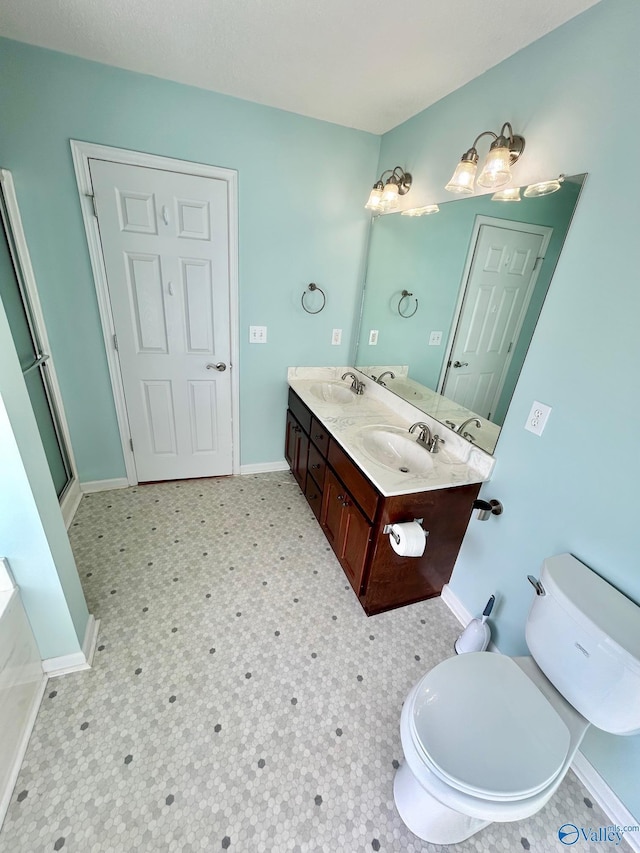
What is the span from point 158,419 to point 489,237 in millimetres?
2250

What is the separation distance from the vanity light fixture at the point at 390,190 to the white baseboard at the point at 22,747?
2842mm

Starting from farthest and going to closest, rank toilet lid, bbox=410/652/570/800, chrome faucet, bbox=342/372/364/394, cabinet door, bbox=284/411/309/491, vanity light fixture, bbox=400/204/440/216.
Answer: chrome faucet, bbox=342/372/364/394 → cabinet door, bbox=284/411/309/491 → vanity light fixture, bbox=400/204/440/216 → toilet lid, bbox=410/652/570/800

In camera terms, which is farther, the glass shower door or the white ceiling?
the glass shower door

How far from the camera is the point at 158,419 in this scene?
243cm

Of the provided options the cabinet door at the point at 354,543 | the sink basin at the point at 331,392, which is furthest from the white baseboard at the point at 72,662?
the sink basin at the point at 331,392

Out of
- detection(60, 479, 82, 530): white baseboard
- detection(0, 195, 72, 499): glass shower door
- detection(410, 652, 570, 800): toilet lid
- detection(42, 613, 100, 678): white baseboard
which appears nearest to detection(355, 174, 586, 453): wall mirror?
detection(410, 652, 570, 800): toilet lid

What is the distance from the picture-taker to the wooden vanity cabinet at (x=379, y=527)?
58.5 inches

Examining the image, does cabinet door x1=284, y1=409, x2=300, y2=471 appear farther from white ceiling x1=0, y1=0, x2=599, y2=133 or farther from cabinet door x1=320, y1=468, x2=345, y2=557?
white ceiling x1=0, y1=0, x2=599, y2=133

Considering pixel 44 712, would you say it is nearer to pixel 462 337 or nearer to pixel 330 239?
pixel 462 337

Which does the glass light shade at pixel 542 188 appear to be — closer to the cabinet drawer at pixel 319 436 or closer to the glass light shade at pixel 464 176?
the glass light shade at pixel 464 176

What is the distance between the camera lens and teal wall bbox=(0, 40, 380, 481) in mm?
1680

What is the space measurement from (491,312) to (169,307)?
1853 mm

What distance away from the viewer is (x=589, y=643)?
100cm

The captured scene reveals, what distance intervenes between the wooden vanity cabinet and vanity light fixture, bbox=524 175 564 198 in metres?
Answer: 1.17
